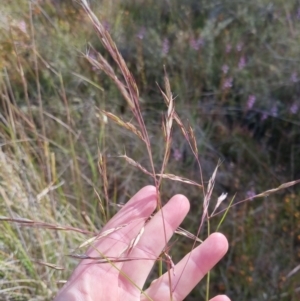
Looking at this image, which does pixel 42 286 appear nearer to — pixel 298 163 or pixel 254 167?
pixel 254 167

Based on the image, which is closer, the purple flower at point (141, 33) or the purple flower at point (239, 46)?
the purple flower at point (239, 46)

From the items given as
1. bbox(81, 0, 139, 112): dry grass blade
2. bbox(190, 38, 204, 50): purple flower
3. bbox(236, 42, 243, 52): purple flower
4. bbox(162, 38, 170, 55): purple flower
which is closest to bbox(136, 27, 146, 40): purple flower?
bbox(162, 38, 170, 55): purple flower

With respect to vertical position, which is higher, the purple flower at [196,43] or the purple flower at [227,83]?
the purple flower at [196,43]

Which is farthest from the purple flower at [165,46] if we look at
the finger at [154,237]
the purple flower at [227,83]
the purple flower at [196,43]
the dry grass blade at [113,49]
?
the dry grass blade at [113,49]

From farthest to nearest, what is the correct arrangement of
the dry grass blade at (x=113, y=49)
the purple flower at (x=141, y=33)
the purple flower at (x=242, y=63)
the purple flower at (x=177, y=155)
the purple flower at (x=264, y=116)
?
1. the purple flower at (x=141, y=33)
2. the purple flower at (x=242, y=63)
3. the purple flower at (x=264, y=116)
4. the purple flower at (x=177, y=155)
5. the dry grass blade at (x=113, y=49)

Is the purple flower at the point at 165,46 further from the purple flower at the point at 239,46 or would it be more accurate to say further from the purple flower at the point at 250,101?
the purple flower at the point at 250,101

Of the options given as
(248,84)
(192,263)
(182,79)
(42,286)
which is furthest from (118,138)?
(192,263)

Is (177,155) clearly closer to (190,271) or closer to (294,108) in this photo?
(294,108)
